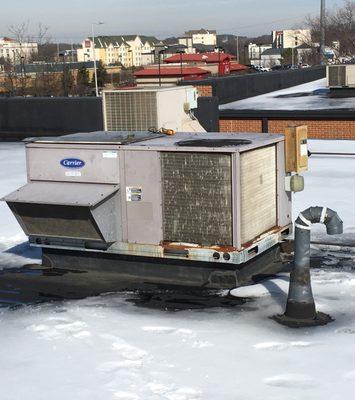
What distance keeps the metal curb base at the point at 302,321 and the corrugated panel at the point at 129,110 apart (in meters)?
6.56

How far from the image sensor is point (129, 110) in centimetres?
1400

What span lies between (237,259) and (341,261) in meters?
2.17

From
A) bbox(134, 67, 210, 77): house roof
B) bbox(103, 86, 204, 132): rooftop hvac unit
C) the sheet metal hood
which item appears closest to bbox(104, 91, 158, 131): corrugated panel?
bbox(103, 86, 204, 132): rooftop hvac unit

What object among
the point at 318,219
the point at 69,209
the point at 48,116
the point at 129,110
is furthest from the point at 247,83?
the point at 318,219

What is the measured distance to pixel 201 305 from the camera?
864cm

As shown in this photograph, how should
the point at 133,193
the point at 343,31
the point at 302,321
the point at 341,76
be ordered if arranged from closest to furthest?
1. the point at 302,321
2. the point at 133,193
3. the point at 341,76
4. the point at 343,31

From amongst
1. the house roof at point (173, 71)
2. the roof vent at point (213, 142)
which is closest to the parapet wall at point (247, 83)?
the house roof at point (173, 71)

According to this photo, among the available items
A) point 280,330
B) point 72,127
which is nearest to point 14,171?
point 72,127

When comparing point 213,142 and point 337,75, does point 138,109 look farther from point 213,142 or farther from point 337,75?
point 337,75

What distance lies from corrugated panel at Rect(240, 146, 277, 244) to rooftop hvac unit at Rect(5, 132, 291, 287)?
1 centimetres

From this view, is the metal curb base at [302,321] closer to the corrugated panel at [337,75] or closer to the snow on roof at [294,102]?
the snow on roof at [294,102]

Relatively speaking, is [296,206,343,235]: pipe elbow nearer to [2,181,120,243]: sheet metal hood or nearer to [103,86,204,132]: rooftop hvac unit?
[2,181,120,243]: sheet metal hood

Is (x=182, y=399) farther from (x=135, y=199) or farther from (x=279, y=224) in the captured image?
(x=279, y=224)

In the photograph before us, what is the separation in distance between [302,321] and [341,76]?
31.9 meters
